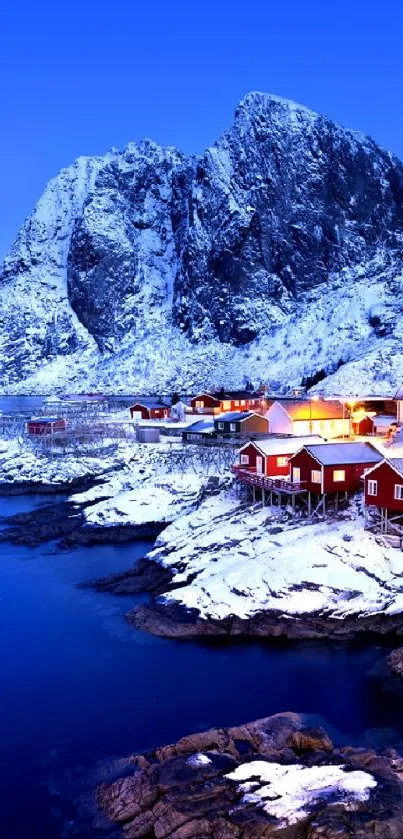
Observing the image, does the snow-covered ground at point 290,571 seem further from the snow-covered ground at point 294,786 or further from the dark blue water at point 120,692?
the snow-covered ground at point 294,786

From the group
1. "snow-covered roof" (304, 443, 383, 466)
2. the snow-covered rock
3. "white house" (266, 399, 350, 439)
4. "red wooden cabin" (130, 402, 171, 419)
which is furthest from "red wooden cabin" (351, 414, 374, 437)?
"red wooden cabin" (130, 402, 171, 419)

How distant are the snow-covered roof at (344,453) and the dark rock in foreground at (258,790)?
20606 mm

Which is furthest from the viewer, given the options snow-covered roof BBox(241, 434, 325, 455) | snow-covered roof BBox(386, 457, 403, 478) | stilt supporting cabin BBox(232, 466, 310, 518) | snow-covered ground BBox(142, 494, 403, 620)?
snow-covered roof BBox(241, 434, 325, 455)

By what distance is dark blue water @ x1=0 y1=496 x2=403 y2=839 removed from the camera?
69.8 feet

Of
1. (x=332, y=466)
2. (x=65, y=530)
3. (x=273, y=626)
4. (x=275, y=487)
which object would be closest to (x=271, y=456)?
(x=275, y=487)

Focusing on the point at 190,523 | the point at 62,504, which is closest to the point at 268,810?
the point at 190,523

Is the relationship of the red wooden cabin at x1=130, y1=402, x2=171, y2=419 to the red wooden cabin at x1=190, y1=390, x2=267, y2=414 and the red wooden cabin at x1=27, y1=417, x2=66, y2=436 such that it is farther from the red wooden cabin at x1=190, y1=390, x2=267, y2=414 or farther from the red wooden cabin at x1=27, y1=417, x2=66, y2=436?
the red wooden cabin at x1=27, y1=417, x2=66, y2=436

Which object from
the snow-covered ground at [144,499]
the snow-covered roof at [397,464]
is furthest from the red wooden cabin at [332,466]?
the snow-covered ground at [144,499]

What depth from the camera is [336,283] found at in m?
197

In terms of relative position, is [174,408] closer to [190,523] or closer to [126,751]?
[190,523]

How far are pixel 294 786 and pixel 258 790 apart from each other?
938mm

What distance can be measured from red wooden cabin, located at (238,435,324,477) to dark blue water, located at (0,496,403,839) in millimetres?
16121

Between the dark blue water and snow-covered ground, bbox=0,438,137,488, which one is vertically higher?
snow-covered ground, bbox=0,438,137,488

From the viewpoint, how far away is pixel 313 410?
203 feet
